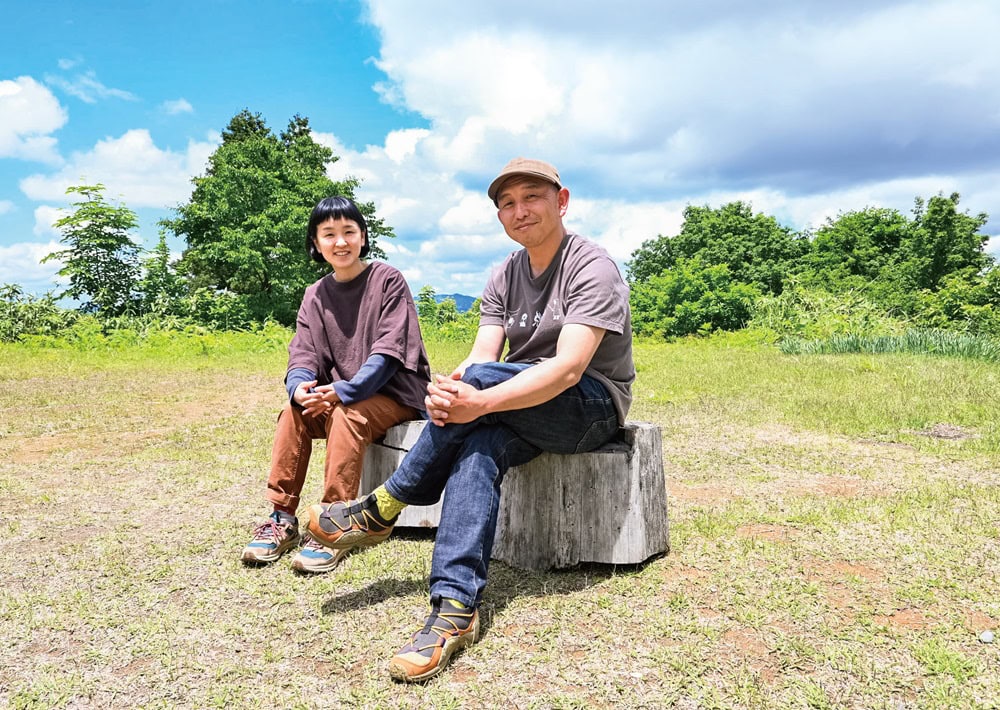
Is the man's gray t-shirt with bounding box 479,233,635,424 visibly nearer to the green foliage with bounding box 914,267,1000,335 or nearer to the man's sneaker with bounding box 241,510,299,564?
the man's sneaker with bounding box 241,510,299,564

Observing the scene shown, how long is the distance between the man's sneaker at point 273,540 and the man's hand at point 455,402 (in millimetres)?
1235

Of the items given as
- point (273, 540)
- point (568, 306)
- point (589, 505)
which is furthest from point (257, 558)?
point (568, 306)

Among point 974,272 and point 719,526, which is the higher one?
point 974,272

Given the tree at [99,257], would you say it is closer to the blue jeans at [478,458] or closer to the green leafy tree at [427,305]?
the green leafy tree at [427,305]

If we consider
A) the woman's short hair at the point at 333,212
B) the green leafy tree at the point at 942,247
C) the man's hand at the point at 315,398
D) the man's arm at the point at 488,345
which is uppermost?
the green leafy tree at the point at 942,247

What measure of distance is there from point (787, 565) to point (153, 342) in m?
15.4

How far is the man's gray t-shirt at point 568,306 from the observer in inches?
106

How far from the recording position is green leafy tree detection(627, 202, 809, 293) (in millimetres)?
29016

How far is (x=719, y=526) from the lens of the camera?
3625mm

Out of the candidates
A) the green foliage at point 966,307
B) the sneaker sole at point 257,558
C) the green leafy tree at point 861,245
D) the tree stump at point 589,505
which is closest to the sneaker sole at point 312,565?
the sneaker sole at point 257,558

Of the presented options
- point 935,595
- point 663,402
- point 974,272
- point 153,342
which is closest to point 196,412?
point 663,402

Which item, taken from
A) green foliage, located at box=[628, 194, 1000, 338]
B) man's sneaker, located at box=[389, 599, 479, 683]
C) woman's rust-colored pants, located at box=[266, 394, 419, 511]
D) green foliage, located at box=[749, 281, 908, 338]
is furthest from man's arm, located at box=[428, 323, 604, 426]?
green foliage, located at box=[628, 194, 1000, 338]

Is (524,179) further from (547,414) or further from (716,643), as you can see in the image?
(716,643)

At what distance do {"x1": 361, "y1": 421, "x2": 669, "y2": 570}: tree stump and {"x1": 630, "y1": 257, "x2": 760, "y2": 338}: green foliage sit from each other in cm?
1825
